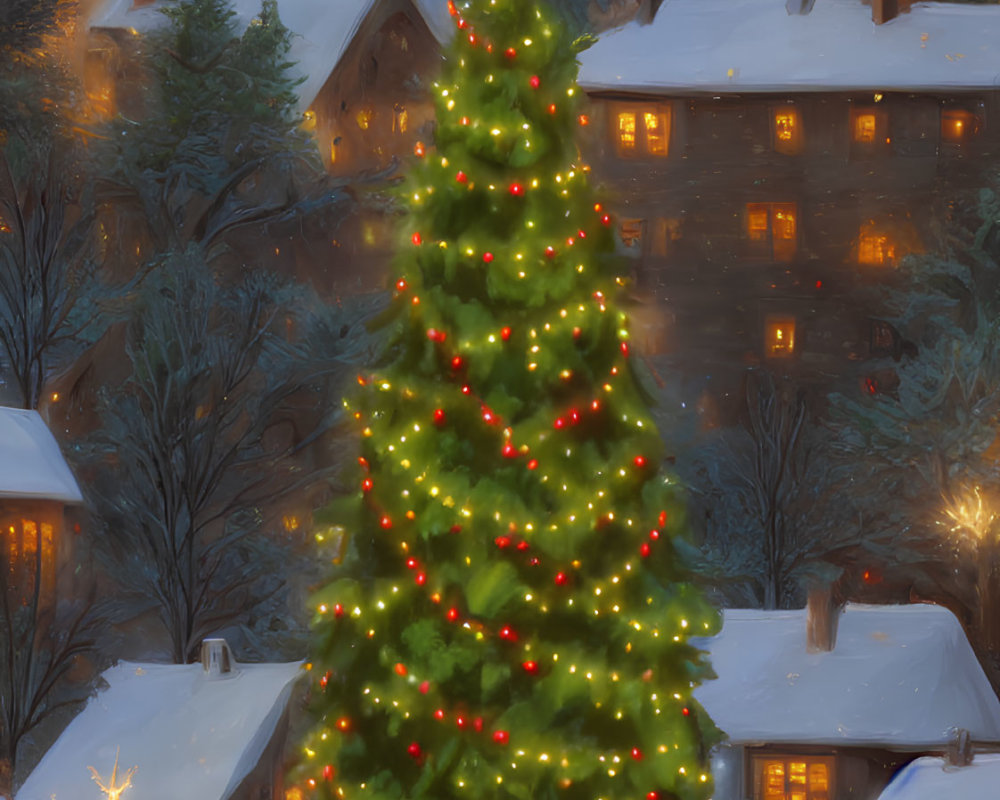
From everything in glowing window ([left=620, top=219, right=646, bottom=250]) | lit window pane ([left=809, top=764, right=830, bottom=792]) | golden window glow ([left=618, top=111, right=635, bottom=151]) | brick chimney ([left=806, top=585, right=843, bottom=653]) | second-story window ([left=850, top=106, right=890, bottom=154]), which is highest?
golden window glow ([left=618, top=111, right=635, bottom=151])

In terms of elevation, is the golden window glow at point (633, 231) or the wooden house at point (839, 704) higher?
the golden window glow at point (633, 231)

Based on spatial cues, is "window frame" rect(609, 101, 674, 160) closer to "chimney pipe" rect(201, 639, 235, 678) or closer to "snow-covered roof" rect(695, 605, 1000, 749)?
"snow-covered roof" rect(695, 605, 1000, 749)

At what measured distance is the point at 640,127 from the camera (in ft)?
148

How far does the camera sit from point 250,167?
38.7m

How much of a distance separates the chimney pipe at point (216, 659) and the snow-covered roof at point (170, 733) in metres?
0.14

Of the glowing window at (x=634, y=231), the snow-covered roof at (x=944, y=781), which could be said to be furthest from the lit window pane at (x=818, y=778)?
the glowing window at (x=634, y=231)

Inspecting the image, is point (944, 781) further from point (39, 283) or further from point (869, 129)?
point (869, 129)

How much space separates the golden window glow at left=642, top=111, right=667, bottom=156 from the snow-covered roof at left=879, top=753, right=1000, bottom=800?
2671 cm

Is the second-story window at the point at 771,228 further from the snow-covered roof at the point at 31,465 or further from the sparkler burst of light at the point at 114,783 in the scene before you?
the sparkler burst of light at the point at 114,783

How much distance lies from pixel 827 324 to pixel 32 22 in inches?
866

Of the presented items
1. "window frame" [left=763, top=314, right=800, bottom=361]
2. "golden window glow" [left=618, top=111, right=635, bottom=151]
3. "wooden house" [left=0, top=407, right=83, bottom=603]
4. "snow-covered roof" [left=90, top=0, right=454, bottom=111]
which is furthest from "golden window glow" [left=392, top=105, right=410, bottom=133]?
"wooden house" [left=0, top=407, right=83, bottom=603]

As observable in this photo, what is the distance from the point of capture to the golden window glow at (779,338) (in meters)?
44.6

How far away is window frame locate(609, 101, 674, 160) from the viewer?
147 feet

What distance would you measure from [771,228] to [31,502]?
2276 cm
